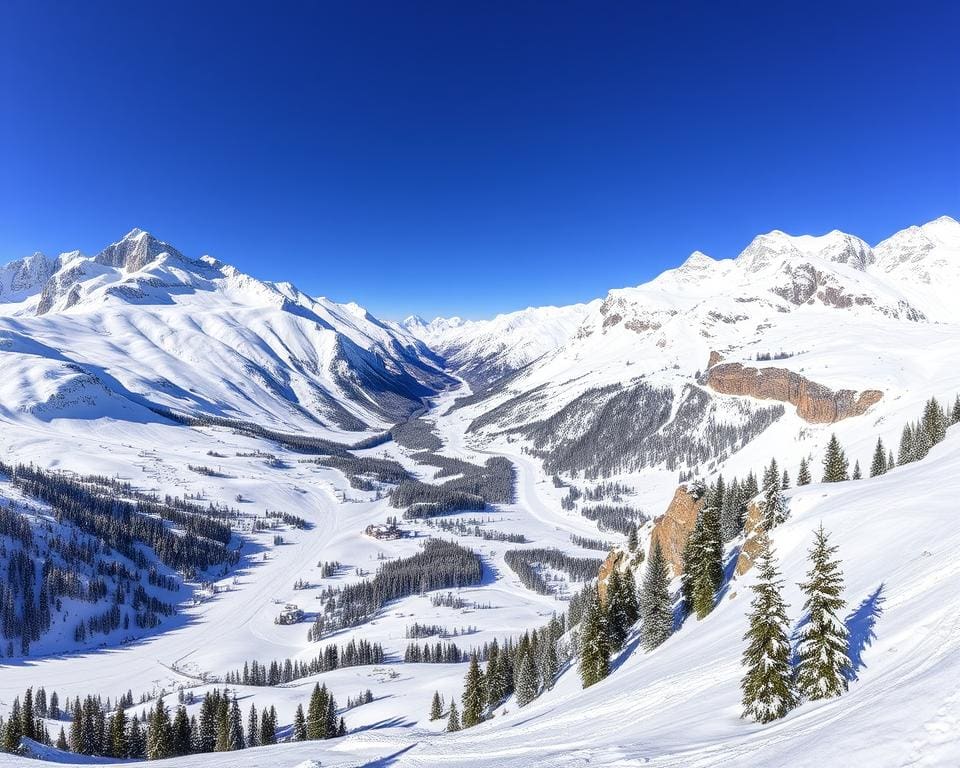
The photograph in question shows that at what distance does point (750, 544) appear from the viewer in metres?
46.8

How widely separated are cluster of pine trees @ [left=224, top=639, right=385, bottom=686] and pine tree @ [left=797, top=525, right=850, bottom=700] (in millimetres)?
94808

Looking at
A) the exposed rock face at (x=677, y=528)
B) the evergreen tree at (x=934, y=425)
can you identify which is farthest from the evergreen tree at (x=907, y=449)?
the exposed rock face at (x=677, y=528)

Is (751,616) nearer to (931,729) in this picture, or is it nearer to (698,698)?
(698,698)

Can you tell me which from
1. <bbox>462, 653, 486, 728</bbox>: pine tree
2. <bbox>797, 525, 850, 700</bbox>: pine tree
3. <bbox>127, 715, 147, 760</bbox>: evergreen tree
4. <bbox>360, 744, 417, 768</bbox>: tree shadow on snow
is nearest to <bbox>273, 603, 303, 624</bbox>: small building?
<bbox>127, 715, 147, 760</bbox>: evergreen tree

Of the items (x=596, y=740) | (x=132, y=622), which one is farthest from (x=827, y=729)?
(x=132, y=622)

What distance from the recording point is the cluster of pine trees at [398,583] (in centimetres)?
12519

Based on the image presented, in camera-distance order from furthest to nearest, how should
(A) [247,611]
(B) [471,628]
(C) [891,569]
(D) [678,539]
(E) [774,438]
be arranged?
(E) [774,438] → (A) [247,611] → (B) [471,628] → (D) [678,539] → (C) [891,569]

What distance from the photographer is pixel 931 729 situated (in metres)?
11.7

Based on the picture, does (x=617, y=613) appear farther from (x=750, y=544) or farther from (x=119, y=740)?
(x=119, y=740)

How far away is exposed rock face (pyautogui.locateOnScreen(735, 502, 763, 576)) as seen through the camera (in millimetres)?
45591

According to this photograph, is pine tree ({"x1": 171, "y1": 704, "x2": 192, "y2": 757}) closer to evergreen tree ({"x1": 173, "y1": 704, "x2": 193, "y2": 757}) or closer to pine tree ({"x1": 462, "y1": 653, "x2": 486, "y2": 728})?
evergreen tree ({"x1": 173, "y1": 704, "x2": 193, "y2": 757})

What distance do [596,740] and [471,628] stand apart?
103816 mm

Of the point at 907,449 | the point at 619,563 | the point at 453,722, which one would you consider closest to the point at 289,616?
the point at 453,722

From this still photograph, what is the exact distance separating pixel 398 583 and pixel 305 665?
3845 centimetres
